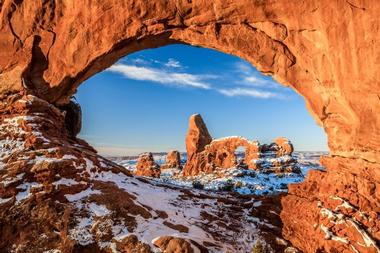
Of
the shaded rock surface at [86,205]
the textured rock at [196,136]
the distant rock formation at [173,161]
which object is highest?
the textured rock at [196,136]

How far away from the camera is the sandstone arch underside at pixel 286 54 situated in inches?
520

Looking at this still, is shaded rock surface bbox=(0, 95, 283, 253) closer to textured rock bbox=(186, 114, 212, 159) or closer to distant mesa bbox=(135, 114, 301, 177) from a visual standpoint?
distant mesa bbox=(135, 114, 301, 177)

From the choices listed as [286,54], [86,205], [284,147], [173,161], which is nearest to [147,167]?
[284,147]

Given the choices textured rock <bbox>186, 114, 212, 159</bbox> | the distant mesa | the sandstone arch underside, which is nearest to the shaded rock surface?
the sandstone arch underside

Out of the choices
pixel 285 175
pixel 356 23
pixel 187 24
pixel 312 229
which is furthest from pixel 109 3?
pixel 285 175

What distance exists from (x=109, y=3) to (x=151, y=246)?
476 inches

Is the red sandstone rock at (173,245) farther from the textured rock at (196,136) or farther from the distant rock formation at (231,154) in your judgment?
the textured rock at (196,136)

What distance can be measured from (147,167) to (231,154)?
Answer: 1605cm

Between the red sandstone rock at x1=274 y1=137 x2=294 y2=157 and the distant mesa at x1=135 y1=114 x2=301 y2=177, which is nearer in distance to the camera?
the distant mesa at x1=135 y1=114 x2=301 y2=177

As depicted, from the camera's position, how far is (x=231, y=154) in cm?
6294

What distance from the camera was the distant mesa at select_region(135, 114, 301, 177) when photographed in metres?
54.2

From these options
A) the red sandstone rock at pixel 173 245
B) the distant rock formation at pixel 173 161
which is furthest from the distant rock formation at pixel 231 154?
the red sandstone rock at pixel 173 245

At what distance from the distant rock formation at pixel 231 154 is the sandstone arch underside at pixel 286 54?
3848 centimetres

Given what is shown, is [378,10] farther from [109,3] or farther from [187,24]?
[109,3]
